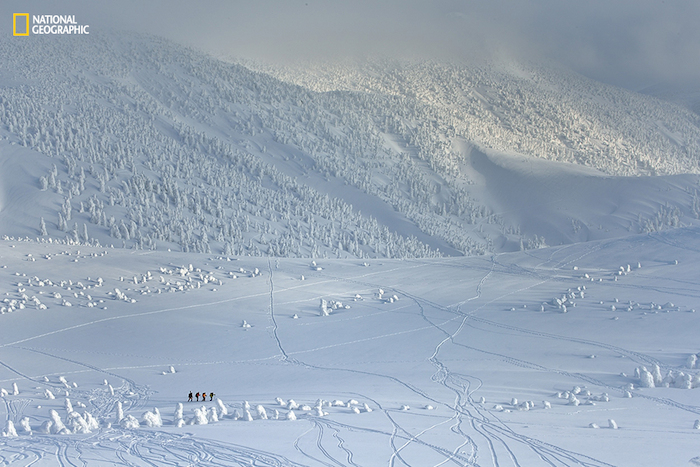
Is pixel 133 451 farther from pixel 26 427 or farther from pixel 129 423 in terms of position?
pixel 26 427

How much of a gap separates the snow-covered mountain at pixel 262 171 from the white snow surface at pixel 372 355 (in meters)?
54.5

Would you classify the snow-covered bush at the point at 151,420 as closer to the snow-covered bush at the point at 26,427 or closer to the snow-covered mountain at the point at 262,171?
the snow-covered bush at the point at 26,427

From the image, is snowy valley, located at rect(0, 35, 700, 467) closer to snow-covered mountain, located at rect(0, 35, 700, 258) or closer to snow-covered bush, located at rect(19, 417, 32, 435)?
snow-covered bush, located at rect(19, 417, 32, 435)

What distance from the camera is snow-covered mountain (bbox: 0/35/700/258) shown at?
95312mm

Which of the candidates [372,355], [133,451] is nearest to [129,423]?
[133,451]

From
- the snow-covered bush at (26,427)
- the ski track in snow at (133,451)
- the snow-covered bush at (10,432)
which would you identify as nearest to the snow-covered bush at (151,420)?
the ski track in snow at (133,451)

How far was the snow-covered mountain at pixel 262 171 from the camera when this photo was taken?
95312 millimetres

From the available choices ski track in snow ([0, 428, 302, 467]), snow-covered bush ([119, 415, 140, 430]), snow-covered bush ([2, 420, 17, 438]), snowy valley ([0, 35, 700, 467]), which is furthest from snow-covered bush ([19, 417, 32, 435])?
snow-covered bush ([119, 415, 140, 430])

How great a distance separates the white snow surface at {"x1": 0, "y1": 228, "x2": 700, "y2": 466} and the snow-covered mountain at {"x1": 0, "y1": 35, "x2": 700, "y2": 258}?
54468 mm

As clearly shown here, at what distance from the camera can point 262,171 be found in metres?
132

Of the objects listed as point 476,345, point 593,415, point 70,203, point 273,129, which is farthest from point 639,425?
point 273,129

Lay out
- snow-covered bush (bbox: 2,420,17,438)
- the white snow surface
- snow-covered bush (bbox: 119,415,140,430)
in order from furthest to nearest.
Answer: snow-covered bush (bbox: 119,415,140,430), snow-covered bush (bbox: 2,420,17,438), the white snow surface

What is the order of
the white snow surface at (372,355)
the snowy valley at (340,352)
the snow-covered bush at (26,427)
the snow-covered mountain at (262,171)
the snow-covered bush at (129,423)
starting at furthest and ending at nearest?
the snow-covered mountain at (262,171), the snow-covered bush at (129,423), the snow-covered bush at (26,427), the snowy valley at (340,352), the white snow surface at (372,355)

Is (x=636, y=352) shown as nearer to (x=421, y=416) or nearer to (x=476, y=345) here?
(x=476, y=345)
